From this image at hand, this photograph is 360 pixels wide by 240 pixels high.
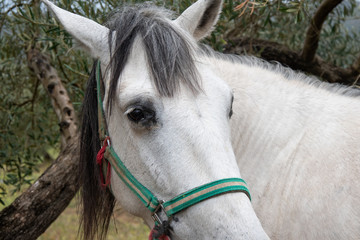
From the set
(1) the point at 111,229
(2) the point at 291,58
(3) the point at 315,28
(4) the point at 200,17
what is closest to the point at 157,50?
(4) the point at 200,17

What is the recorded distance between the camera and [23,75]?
15.8 ft

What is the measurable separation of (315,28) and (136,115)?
2.58 metres

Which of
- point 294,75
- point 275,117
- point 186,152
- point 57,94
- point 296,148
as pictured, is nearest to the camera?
point 186,152

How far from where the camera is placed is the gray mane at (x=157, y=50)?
1.70 meters

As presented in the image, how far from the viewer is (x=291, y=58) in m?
4.04

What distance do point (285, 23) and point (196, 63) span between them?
333cm

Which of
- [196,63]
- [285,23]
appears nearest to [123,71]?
[196,63]

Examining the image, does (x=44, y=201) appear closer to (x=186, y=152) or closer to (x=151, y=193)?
(x=151, y=193)

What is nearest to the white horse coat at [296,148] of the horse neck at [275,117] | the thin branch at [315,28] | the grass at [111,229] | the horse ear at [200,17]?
the horse neck at [275,117]

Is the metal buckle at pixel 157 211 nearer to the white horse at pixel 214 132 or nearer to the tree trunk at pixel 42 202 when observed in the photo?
the white horse at pixel 214 132

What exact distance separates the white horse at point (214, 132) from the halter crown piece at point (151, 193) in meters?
0.03

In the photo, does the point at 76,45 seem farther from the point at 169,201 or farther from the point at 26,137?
the point at 26,137

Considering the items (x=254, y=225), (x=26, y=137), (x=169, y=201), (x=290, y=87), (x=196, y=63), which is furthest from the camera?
(x=26, y=137)

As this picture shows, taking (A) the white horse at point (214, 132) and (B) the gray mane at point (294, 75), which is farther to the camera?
(B) the gray mane at point (294, 75)
